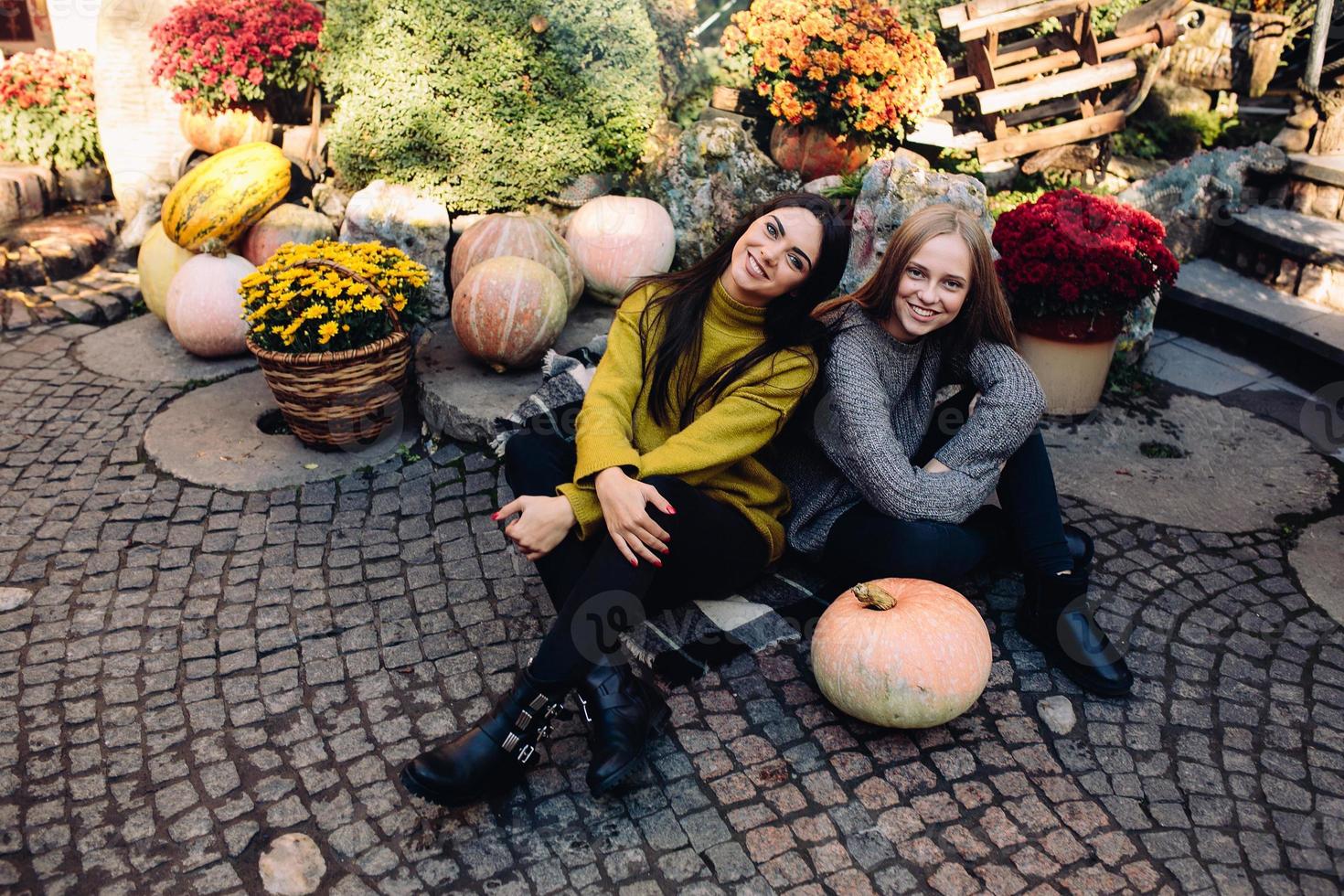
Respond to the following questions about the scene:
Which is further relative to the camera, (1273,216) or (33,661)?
(1273,216)

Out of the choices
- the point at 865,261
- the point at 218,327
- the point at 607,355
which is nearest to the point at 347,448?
the point at 218,327

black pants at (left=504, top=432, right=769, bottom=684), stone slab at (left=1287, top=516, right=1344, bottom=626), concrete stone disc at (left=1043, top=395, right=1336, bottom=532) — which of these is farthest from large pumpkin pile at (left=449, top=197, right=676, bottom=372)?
stone slab at (left=1287, top=516, right=1344, bottom=626)

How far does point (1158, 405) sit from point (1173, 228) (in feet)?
5.05

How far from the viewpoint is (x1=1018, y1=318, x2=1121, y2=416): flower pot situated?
15.0 feet

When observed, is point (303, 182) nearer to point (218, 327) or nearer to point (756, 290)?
point (218, 327)

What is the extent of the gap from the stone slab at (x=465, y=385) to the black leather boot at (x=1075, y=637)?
7.67 ft

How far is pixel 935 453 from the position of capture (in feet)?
10.9

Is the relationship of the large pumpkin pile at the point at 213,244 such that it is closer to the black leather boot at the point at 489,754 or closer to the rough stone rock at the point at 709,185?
the rough stone rock at the point at 709,185

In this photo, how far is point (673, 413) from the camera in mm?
3184


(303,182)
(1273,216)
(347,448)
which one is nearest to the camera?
(347,448)

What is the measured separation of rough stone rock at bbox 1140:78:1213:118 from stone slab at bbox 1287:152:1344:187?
3.33 feet

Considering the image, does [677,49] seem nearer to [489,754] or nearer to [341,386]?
[341,386]

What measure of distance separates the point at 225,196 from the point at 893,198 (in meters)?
3.64

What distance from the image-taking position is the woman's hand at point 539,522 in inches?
109
